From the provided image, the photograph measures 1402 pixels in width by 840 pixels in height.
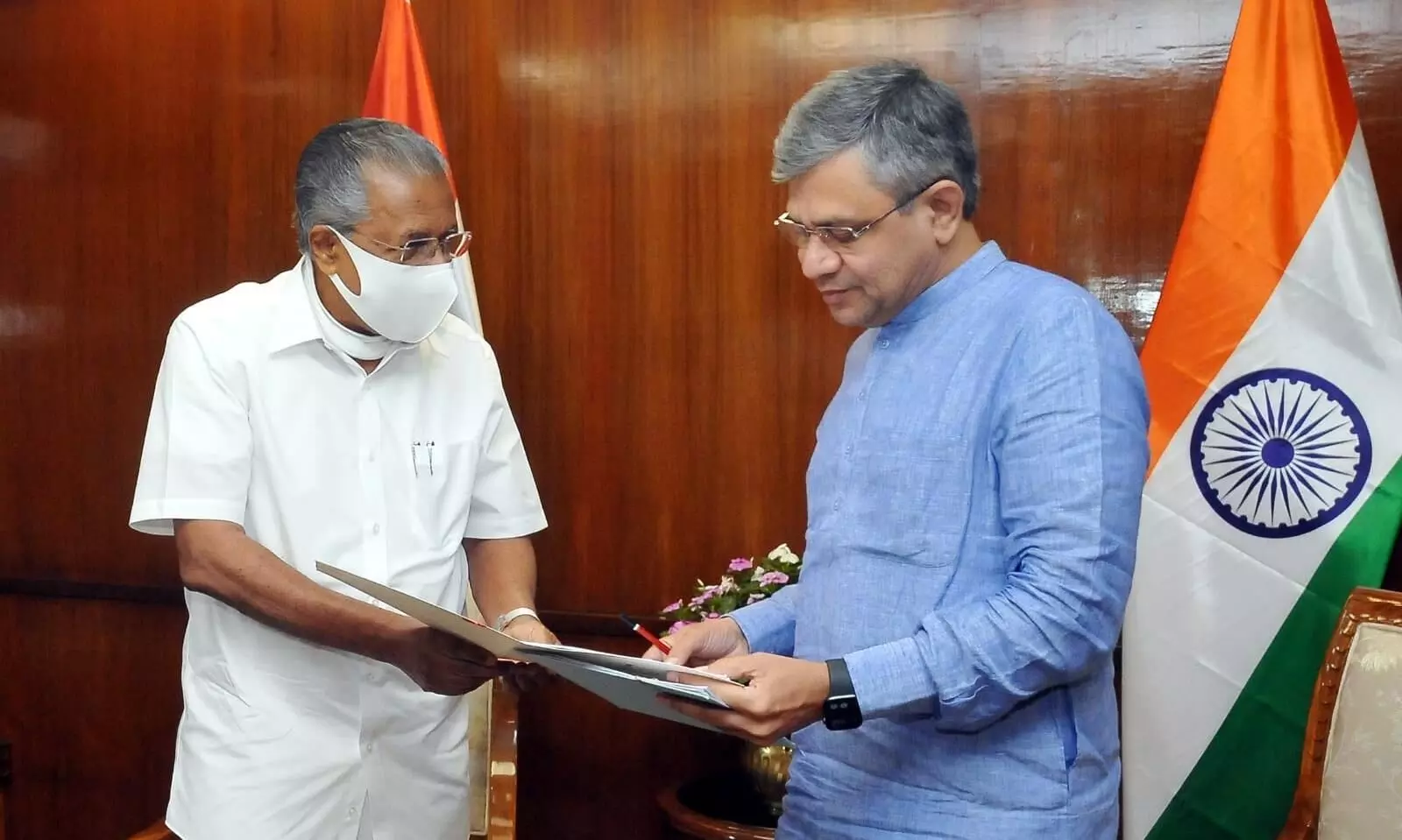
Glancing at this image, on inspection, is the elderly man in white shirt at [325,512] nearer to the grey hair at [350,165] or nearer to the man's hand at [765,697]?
the grey hair at [350,165]

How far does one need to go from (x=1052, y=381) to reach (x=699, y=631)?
0.55 meters

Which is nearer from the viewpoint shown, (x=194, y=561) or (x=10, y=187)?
(x=194, y=561)

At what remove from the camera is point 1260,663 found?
8.18ft

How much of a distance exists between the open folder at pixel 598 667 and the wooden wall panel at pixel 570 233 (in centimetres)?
170

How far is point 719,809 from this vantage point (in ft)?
9.59

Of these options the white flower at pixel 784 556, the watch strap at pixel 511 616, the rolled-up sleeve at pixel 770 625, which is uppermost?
the rolled-up sleeve at pixel 770 625

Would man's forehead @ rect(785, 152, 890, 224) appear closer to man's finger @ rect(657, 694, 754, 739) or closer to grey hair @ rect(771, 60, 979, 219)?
grey hair @ rect(771, 60, 979, 219)

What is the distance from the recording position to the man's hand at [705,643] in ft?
5.51

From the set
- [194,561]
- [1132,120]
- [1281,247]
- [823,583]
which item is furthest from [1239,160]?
[194,561]

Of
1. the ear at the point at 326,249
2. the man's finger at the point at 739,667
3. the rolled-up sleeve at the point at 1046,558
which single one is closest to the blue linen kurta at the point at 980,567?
the rolled-up sleeve at the point at 1046,558

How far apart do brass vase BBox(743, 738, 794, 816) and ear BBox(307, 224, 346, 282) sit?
128cm

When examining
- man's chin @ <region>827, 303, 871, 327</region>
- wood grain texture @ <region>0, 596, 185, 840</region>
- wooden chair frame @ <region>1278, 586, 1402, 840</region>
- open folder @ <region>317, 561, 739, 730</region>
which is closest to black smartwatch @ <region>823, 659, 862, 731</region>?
open folder @ <region>317, 561, 739, 730</region>

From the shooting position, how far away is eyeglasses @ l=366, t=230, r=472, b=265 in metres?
2.08

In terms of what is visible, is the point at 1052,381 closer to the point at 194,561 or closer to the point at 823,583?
the point at 823,583
